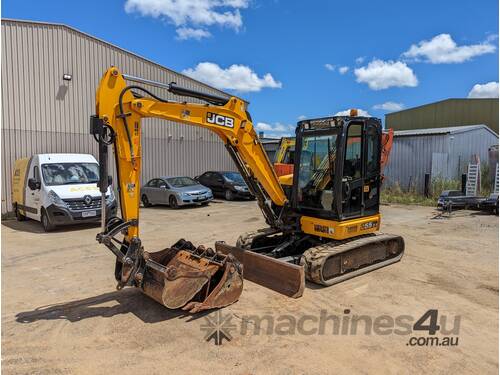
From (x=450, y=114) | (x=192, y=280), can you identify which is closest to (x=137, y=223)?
(x=192, y=280)

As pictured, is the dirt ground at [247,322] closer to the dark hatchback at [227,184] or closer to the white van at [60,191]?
the white van at [60,191]

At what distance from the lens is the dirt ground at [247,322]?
3.81 metres

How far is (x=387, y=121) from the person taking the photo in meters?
38.0

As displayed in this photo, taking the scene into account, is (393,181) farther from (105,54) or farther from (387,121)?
(387,121)

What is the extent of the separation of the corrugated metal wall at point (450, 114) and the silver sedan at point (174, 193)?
2449cm

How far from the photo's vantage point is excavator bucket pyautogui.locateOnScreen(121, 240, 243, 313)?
15.4 feet

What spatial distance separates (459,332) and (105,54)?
16.2m

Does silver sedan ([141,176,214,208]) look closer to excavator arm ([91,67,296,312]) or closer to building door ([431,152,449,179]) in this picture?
excavator arm ([91,67,296,312])

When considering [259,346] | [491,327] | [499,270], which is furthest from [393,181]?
[259,346]

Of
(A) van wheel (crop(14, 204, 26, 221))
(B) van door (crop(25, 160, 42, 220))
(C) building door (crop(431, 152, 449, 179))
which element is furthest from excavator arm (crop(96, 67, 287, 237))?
(C) building door (crop(431, 152, 449, 179))

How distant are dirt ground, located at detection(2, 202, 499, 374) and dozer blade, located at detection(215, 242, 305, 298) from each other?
17 cm

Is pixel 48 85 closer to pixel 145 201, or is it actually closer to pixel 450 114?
pixel 145 201

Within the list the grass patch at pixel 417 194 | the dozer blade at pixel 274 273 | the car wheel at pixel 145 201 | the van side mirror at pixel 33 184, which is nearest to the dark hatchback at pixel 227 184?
the car wheel at pixel 145 201
